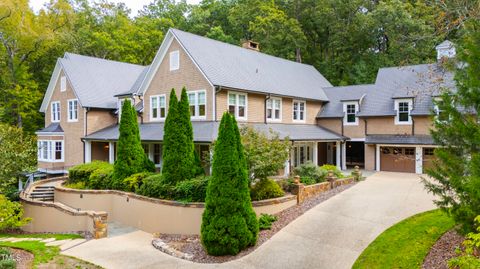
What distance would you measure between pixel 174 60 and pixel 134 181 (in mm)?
9506

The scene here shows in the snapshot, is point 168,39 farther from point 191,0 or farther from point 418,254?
point 191,0

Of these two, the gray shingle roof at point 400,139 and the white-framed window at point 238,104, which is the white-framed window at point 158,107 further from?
the gray shingle roof at point 400,139

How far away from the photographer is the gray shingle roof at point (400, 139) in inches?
891

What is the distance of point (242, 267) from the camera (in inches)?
371

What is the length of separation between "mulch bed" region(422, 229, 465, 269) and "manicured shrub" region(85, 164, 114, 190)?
13896 mm

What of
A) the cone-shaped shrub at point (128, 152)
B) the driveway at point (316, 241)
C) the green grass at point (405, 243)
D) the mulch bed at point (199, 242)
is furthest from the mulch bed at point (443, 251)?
→ the cone-shaped shrub at point (128, 152)

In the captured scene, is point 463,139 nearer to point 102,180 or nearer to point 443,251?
point 443,251

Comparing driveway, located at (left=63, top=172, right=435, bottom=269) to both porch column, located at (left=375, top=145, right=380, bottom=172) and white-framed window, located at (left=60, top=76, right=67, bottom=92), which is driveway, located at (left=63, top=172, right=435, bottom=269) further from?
white-framed window, located at (left=60, top=76, right=67, bottom=92)

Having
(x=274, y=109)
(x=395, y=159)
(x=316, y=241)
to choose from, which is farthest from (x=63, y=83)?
(x=395, y=159)

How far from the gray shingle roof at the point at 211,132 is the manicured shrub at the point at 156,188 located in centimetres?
341

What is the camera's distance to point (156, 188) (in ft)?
48.8

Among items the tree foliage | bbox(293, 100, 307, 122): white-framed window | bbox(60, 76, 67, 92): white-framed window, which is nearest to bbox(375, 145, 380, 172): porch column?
bbox(293, 100, 307, 122): white-framed window

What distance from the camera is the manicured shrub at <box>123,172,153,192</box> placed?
16188 millimetres

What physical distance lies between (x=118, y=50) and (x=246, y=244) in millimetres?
37568
